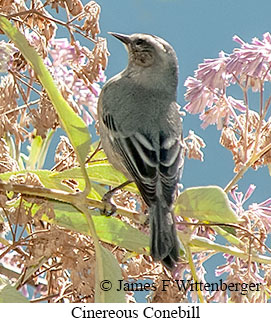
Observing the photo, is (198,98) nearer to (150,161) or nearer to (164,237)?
(150,161)

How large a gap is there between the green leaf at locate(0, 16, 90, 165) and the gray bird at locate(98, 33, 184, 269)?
407mm

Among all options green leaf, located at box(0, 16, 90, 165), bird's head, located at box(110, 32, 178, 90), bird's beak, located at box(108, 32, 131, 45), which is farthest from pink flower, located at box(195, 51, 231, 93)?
green leaf, located at box(0, 16, 90, 165)

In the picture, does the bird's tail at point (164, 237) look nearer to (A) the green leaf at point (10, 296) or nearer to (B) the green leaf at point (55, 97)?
(B) the green leaf at point (55, 97)

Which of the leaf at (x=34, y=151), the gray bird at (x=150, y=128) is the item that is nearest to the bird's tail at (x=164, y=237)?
the gray bird at (x=150, y=128)

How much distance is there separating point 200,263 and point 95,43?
0.89 meters

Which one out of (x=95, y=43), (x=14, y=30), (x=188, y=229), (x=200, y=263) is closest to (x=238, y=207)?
(x=200, y=263)

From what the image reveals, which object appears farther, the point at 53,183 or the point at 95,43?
the point at 95,43

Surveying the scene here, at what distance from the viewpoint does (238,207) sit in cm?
270

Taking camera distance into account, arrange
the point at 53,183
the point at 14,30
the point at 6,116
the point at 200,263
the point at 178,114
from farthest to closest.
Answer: the point at 178,114, the point at 200,263, the point at 6,116, the point at 53,183, the point at 14,30

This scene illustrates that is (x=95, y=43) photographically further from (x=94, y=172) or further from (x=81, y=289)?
(x=81, y=289)

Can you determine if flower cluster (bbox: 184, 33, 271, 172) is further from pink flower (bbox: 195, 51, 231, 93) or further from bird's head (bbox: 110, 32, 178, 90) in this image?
bird's head (bbox: 110, 32, 178, 90)

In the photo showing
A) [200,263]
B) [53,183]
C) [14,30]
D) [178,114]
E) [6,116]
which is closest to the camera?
[14,30]

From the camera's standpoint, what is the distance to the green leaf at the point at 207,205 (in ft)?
6.29

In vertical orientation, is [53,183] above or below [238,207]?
above
